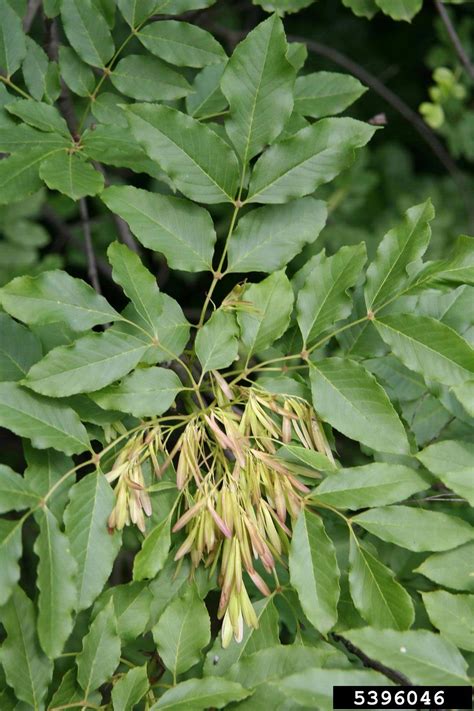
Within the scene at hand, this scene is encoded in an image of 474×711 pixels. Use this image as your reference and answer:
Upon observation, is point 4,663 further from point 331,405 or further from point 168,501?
point 331,405

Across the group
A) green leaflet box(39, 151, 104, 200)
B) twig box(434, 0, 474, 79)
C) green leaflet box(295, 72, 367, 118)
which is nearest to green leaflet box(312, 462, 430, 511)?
green leaflet box(39, 151, 104, 200)

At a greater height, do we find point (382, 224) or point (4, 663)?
point (4, 663)

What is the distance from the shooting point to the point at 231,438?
936 mm

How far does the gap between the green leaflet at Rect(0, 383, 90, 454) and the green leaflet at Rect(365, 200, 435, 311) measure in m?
0.41

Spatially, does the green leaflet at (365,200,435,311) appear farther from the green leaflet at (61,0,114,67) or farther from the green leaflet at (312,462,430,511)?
the green leaflet at (61,0,114,67)

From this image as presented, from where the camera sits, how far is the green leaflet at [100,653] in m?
0.97

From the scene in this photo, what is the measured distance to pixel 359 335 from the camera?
113 centimetres

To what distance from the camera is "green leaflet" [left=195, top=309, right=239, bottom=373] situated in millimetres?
988

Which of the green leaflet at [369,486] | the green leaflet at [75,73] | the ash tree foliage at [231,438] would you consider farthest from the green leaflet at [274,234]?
the green leaflet at [75,73]

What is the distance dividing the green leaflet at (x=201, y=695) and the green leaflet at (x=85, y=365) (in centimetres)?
37

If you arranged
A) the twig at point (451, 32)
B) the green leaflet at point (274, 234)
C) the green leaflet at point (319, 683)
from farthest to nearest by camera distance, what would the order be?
the twig at point (451, 32) → the green leaflet at point (274, 234) → the green leaflet at point (319, 683)

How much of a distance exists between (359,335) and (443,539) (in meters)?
0.32

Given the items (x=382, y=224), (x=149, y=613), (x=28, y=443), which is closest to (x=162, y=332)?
(x=28, y=443)

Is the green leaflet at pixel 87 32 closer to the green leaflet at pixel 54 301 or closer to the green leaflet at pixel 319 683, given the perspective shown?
the green leaflet at pixel 54 301
